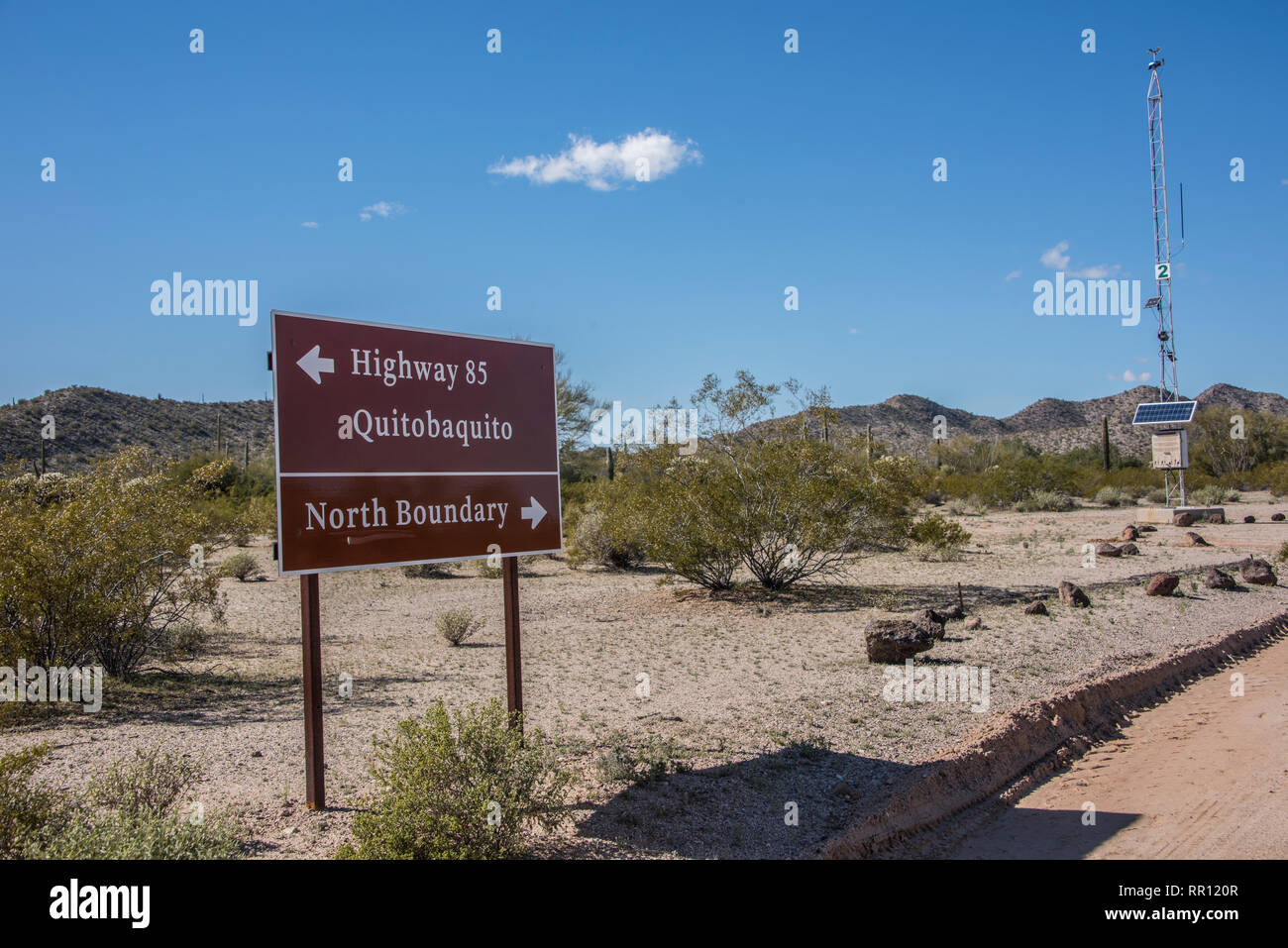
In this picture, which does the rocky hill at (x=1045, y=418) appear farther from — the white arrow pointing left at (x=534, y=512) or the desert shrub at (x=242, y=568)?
the white arrow pointing left at (x=534, y=512)

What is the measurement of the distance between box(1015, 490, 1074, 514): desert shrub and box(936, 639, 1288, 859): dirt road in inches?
1184

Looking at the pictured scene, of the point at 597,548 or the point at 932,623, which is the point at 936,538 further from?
the point at 597,548

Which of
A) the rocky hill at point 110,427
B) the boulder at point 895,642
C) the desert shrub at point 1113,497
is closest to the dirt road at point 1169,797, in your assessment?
the boulder at point 895,642

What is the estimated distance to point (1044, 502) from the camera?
122ft

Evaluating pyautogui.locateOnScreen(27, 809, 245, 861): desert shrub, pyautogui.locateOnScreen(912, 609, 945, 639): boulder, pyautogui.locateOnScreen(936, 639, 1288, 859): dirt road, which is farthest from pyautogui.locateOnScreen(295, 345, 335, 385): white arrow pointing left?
pyautogui.locateOnScreen(912, 609, 945, 639): boulder

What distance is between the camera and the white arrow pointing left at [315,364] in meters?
5.44

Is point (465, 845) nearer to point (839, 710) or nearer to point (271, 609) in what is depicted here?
point (839, 710)

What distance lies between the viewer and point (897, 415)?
7762 centimetres

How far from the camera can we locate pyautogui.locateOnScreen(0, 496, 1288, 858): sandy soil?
18.3 feet

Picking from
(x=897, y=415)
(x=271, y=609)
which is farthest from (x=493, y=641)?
(x=897, y=415)

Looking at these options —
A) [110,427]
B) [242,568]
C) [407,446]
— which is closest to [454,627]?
[407,446]

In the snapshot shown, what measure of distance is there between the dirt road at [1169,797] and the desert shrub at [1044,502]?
30.1m
